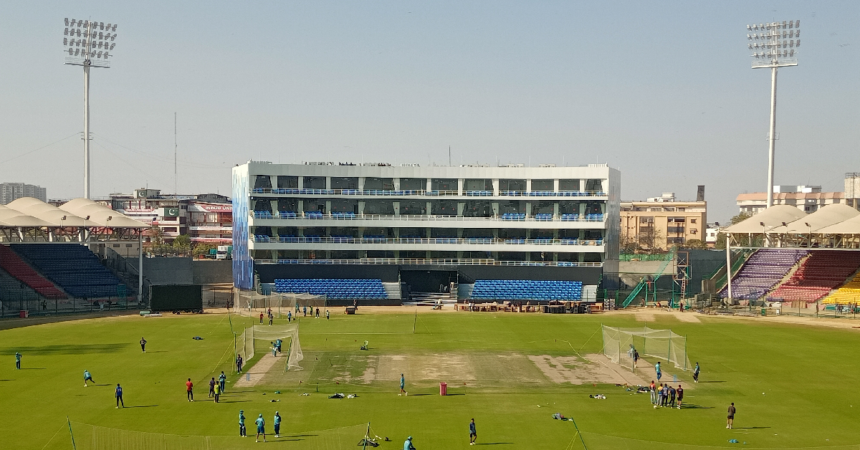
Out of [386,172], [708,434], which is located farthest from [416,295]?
[708,434]

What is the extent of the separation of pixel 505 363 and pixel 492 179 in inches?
2185

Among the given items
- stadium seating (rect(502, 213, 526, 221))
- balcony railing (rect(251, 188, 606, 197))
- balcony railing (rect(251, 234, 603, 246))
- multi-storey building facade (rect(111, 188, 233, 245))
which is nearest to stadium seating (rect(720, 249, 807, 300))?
balcony railing (rect(251, 234, 603, 246))

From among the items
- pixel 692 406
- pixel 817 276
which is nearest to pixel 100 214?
pixel 692 406

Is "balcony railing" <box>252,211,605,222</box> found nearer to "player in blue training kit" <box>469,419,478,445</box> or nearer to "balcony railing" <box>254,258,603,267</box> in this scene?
"balcony railing" <box>254,258,603,267</box>

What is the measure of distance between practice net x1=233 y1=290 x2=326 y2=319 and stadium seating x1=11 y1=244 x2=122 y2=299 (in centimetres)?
1813

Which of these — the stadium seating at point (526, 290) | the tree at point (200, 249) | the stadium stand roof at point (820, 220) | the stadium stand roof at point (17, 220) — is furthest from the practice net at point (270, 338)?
the tree at point (200, 249)

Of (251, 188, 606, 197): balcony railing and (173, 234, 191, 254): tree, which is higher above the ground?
(251, 188, 606, 197): balcony railing

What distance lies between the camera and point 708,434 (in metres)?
38.2

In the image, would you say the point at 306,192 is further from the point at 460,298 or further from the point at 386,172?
the point at 460,298

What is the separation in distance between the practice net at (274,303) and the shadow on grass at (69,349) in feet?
72.3

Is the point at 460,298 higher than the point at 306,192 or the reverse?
the reverse

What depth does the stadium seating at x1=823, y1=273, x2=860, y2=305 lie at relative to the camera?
91.0m

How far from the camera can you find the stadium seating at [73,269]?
323 feet

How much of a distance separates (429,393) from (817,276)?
2859 inches
